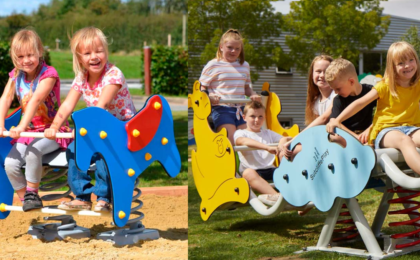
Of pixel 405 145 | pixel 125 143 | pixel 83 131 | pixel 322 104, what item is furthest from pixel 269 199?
pixel 83 131

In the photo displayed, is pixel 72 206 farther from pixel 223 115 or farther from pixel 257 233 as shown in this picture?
pixel 223 115

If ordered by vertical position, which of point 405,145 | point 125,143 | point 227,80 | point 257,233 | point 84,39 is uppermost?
point 84,39

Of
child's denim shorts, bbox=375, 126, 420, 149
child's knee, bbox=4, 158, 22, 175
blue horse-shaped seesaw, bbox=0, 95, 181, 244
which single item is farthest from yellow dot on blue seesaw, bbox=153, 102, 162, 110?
child's denim shorts, bbox=375, 126, 420, 149

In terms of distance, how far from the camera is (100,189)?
14.0 ft

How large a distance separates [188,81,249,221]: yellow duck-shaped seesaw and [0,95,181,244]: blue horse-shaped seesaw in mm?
722

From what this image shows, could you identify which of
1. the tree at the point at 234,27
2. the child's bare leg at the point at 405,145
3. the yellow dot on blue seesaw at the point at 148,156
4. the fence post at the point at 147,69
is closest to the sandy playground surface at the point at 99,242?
the yellow dot on blue seesaw at the point at 148,156

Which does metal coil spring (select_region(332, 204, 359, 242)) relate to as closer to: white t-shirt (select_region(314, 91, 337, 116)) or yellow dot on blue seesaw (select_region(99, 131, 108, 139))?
white t-shirt (select_region(314, 91, 337, 116))

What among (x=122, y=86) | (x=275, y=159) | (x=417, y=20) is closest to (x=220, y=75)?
(x=275, y=159)

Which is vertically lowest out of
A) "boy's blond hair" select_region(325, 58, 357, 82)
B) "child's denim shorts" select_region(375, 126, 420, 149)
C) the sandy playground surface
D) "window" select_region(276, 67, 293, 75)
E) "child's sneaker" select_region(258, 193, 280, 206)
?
the sandy playground surface

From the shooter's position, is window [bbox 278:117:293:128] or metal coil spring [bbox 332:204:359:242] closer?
metal coil spring [bbox 332:204:359:242]

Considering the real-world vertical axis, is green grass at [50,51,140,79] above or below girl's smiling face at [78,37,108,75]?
below

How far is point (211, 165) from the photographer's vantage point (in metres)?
5.36

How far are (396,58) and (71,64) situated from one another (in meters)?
17.2

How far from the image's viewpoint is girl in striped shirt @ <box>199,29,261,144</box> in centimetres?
564
